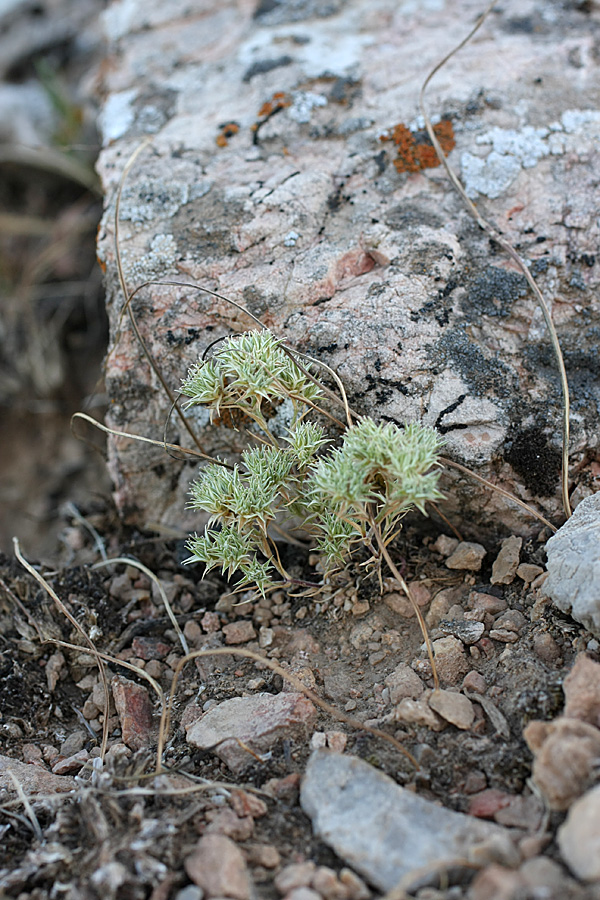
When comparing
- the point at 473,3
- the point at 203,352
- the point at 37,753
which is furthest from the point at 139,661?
the point at 473,3

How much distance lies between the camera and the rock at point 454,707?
187 cm

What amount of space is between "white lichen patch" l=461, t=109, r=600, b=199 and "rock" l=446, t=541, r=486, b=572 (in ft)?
4.66

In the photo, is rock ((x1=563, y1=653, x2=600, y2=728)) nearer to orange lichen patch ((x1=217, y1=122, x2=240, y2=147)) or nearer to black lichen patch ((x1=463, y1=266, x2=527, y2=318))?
black lichen patch ((x1=463, y1=266, x2=527, y2=318))

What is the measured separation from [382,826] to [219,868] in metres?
0.39

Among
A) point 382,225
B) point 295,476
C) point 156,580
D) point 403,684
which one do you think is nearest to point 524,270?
point 382,225

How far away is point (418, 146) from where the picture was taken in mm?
2832

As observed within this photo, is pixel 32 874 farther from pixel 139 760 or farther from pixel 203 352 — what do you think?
pixel 203 352

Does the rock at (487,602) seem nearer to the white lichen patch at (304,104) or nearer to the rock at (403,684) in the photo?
the rock at (403,684)

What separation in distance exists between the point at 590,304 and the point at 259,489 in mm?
1456

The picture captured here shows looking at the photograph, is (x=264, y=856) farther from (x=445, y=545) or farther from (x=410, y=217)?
(x=410, y=217)

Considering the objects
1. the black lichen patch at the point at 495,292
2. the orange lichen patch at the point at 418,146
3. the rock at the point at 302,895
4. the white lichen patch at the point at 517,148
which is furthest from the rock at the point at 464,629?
the orange lichen patch at the point at 418,146

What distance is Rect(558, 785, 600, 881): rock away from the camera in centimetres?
133

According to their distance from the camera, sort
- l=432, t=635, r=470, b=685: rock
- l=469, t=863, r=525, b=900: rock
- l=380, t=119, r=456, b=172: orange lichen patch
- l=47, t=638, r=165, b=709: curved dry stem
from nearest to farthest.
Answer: l=469, t=863, r=525, b=900: rock, l=432, t=635, r=470, b=685: rock, l=47, t=638, r=165, b=709: curved dry stem, l=380, t=119, r=456, b=172: orange lichen patch

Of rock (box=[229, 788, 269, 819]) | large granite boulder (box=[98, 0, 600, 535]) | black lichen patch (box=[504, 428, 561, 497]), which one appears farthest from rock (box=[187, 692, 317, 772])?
black lichen patch (box=[504, 428, 561, 497])
